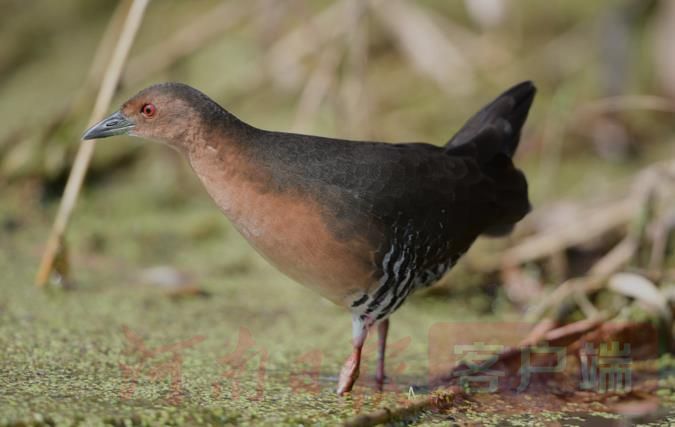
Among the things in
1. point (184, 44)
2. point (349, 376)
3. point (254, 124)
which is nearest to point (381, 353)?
point (349, 376)

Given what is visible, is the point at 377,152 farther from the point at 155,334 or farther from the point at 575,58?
the point at 575,58

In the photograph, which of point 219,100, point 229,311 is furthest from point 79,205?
point 229,311

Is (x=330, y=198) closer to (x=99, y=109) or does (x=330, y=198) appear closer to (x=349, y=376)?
(x=349, y=376)

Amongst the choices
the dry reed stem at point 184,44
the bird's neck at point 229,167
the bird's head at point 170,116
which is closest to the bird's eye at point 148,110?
the bird's head at point 170,116

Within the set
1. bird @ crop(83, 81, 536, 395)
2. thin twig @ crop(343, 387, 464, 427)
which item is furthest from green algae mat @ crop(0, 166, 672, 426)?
bird @ crop(83, 81, 536, 395)

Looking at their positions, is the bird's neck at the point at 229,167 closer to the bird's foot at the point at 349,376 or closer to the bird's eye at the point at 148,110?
the bird's eye at the point at 148,110

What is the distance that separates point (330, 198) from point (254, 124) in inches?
117

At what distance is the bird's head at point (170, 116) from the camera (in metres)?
2.92

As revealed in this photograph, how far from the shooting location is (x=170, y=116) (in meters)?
2.95

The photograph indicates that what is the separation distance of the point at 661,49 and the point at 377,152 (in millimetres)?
3560

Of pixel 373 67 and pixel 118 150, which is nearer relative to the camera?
pixel 118 150

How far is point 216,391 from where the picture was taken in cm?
286

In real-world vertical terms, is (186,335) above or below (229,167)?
below

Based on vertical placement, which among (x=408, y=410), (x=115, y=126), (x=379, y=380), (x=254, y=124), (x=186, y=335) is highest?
(x=254, y=124)
